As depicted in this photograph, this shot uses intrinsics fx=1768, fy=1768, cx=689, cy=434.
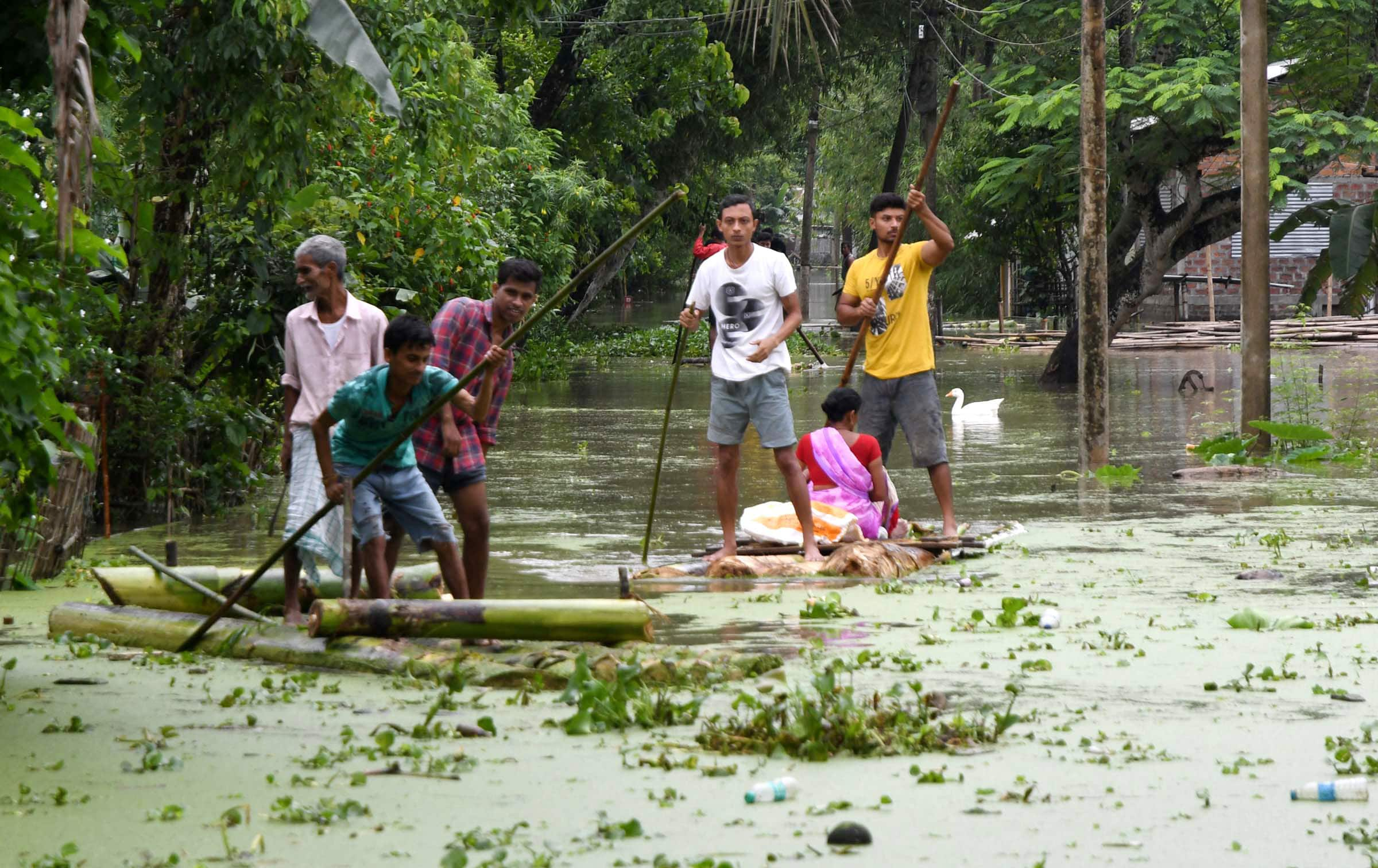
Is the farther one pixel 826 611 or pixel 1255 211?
pixel 1255 211

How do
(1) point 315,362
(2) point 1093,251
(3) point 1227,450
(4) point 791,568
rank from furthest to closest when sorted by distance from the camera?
(3) point 1227,450
(2) point 1093,251
(4) point 791,568
(1) point 315,362

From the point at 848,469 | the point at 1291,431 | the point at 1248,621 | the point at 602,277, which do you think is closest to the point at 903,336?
the point at 848,469

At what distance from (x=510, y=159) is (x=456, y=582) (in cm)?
1613

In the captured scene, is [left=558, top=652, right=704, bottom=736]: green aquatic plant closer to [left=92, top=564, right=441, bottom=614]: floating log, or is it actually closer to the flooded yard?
the flooded yard

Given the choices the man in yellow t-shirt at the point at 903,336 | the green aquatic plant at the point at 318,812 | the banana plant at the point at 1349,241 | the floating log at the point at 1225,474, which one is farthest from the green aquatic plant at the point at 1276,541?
the green aquatic plant at the point at 318,812

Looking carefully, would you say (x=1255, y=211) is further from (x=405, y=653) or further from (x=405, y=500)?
(x=405, y=653)

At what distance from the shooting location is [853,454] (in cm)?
1034

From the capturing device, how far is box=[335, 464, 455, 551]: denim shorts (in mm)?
7408

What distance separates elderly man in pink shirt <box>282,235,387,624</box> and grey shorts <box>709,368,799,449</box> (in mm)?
2206

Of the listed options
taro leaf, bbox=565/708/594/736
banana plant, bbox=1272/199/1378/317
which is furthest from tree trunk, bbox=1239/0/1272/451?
taro leaf, bbox=565/708/594/736

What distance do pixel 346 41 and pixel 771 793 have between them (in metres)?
4.16

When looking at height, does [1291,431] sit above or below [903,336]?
below

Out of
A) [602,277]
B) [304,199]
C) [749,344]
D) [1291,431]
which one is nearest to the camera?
[749,344]

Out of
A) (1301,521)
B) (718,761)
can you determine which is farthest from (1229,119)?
(718,761)
